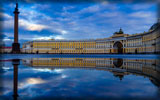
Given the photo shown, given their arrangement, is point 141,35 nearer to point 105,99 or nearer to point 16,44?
point 16,44

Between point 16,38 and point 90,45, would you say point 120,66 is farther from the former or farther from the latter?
point 90,45

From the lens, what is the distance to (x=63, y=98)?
16.9 ft

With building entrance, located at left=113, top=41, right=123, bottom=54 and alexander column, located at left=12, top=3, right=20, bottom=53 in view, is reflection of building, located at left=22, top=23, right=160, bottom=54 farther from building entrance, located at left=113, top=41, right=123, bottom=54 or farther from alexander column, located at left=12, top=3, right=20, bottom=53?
alexander column, located at left=12, top=3, right=20, bottom=53

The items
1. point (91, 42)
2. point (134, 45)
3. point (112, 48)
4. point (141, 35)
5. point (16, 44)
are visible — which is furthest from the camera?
point (91, 42)

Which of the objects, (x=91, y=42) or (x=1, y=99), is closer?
(x=1, y=99)

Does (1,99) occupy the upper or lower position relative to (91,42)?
lower

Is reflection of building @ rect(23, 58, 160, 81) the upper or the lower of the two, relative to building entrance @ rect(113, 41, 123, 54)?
lower

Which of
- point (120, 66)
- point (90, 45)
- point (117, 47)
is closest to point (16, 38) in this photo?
point (90, 45)

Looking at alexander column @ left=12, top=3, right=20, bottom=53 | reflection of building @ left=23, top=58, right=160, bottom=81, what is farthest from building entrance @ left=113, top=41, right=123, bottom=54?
reflection of building @ left=23, top=58, right=160, bottom=81

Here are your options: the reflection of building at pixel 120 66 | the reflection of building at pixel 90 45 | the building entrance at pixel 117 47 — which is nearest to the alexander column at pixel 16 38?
the reflection of building at pixel 90 45

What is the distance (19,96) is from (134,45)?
98.0 m

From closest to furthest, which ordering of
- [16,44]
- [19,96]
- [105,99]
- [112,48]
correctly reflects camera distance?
[105,99], [19,96], [16,44], [112,48]

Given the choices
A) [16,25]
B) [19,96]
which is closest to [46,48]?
[16,25]

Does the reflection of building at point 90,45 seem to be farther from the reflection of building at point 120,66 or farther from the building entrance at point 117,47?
the reflection of building at point 120,66
